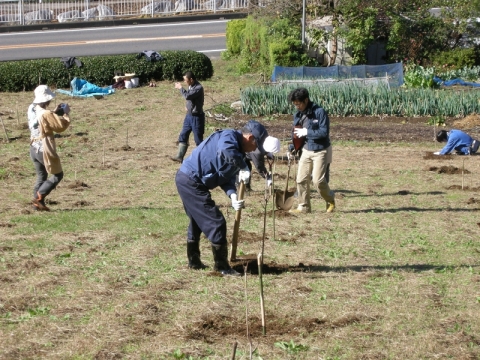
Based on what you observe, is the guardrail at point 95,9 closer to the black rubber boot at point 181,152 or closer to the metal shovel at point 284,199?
the black rubber boot at point 181,152

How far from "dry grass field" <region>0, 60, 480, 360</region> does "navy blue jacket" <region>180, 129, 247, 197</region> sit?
3.55ft

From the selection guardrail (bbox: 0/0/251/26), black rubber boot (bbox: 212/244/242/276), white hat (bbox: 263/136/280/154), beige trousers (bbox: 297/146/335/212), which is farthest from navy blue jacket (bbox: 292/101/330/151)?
guardrail (bbox: 0/0/251/26)

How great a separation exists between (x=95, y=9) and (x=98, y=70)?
13.0m

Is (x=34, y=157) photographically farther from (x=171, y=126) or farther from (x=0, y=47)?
(x=0, y=47)

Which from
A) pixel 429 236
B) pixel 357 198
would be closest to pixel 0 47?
pixel 357 198

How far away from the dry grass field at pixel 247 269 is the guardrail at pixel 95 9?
836 inches

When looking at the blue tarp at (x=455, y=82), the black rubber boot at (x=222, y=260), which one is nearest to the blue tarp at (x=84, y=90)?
the blue tarp at (x=455, y=82)

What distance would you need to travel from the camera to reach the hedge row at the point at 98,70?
25562mm

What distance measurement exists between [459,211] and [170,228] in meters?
4.69

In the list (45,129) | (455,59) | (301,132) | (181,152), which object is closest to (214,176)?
(301,132)

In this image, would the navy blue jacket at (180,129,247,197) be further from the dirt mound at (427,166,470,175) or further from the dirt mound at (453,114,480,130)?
the dirt mound at (453,114,480,130)

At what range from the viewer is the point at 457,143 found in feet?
59.3

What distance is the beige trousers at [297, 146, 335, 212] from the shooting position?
39.4 ft

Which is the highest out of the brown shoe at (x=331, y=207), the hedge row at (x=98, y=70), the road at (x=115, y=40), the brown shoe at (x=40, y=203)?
the road at (x=115, y=40)
